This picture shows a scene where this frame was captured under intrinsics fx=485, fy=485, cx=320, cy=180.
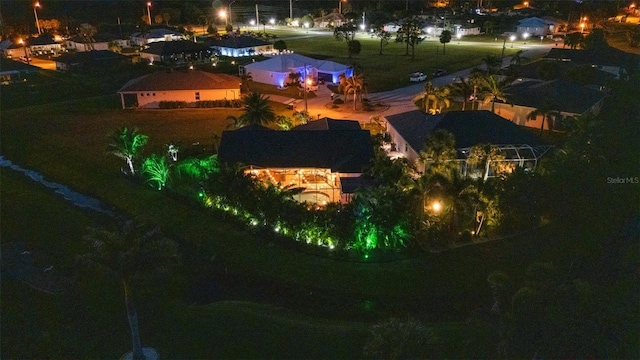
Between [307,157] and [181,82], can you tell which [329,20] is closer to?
[181,82]

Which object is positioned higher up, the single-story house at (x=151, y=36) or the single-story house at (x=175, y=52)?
the single-story house at (x=151, y=36)

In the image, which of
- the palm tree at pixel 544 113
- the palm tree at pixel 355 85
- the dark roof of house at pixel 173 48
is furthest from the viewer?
the dark roof of house at pixel 173 48

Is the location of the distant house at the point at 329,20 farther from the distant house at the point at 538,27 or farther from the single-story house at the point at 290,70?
the single-story house at the point at 290,70

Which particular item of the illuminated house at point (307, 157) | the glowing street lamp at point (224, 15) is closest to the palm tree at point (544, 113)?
the illuminated house at point (307, 157)

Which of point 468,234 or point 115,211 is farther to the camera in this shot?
point 115,211

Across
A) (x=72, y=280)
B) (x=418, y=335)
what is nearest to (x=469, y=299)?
(x=418, y=335)

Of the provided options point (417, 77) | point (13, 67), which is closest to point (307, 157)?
point (417, 77)

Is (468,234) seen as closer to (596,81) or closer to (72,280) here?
(72,280)

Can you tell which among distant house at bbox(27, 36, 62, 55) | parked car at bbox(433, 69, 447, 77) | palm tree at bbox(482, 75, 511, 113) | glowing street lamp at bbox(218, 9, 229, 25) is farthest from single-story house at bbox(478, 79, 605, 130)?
glowing street lamp at bbox(218, 9, 229, 25)
